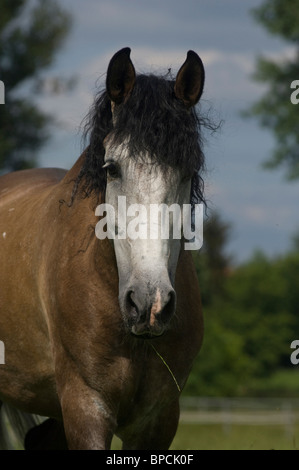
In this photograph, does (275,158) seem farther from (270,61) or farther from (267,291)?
(267,291)

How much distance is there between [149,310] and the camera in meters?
3.48

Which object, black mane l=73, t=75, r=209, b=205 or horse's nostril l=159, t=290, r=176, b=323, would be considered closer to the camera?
horse's nostril l=159, t=290, r=176, b=323

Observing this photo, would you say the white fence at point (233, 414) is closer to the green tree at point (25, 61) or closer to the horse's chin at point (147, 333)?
the green tree at point (25, 61)

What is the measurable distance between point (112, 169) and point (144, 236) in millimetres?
436

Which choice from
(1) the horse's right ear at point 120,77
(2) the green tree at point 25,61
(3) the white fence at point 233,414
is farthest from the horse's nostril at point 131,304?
(3) the white fence at point 233,414

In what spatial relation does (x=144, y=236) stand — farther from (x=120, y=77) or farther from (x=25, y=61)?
(x=25, y=61)

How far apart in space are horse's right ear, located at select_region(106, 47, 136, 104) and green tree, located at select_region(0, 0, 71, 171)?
15947 mm

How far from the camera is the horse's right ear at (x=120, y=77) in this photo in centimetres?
392

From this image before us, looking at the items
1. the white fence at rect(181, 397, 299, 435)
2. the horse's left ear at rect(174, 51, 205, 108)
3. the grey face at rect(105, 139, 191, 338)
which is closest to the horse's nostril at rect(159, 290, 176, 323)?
the grey face at rect(105, 139, 191, 338)

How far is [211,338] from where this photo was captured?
4303 centimetres

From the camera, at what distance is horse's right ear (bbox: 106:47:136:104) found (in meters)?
3.92

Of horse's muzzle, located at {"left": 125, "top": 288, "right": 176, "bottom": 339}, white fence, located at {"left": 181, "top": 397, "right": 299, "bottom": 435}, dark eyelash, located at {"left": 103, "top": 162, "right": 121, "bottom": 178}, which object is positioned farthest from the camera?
white fence, located at {"left": 181, "top": 397, "right": 299, "bottom": 435}

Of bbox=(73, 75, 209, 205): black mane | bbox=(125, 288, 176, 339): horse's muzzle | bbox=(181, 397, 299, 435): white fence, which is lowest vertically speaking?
bbox=(125, 288, 176, 339): horse's muzzle

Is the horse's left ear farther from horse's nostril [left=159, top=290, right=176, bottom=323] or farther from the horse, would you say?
horse's nostril [left=159, top=290, right=176, bottom=323]
